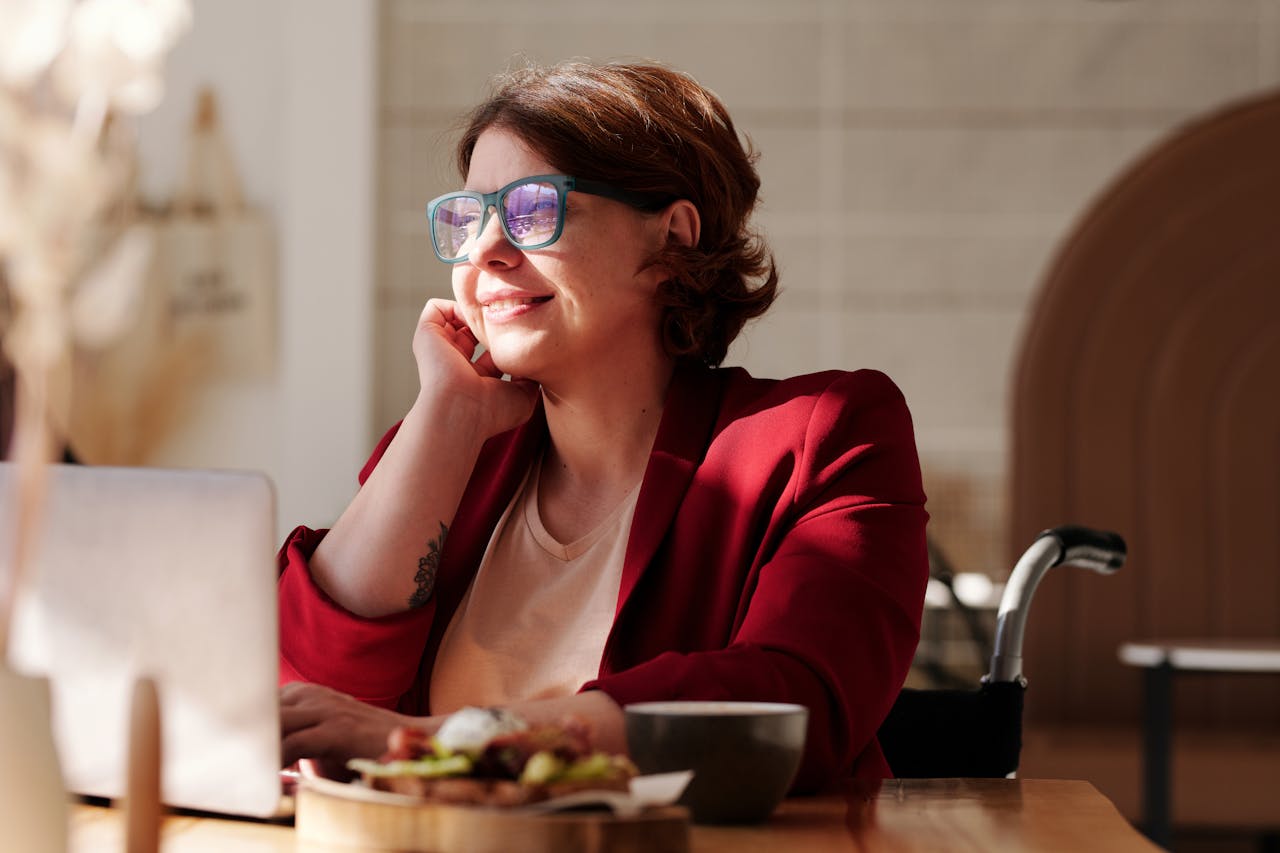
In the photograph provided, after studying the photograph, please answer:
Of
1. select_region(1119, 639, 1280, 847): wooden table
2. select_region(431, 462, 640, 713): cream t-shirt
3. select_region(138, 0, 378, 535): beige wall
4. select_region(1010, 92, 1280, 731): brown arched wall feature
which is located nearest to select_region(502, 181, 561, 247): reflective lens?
select_region(431, 462, 640, 713): cream t-shirt

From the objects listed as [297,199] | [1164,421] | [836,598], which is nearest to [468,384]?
[836,598]

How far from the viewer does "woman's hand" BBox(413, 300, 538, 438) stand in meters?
1.76

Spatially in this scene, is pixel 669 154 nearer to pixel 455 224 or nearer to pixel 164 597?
pixel 455 224

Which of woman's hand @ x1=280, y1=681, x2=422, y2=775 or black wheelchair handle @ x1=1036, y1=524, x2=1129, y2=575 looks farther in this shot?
black wheelchair handle @ x1=1036, y1=524, x2=1129, y2=575

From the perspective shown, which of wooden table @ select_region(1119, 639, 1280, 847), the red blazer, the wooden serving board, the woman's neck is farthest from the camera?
wooden table @ select_region(1119, 639, 1280, 847)

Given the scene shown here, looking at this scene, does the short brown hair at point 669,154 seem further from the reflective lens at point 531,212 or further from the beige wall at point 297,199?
the beige wall at point 297,199

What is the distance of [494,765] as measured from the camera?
909mm

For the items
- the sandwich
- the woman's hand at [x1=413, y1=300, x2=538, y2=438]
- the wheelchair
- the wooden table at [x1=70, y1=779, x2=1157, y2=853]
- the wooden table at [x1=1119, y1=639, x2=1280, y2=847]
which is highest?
the woman's hand at [x1=413, y1=300, x2=538, y2=438]

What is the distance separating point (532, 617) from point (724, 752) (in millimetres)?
675

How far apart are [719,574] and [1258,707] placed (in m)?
3.48

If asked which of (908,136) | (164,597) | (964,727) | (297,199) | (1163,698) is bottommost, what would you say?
(1163,698)

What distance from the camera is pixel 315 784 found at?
3.13 feet

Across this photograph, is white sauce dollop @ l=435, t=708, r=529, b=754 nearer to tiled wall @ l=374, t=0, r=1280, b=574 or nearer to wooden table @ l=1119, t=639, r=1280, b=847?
wooden table @ l=1119, t=639, r=1280, b=847

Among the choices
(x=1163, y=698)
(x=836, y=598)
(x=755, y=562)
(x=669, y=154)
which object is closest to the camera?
(x=836, y=598)
